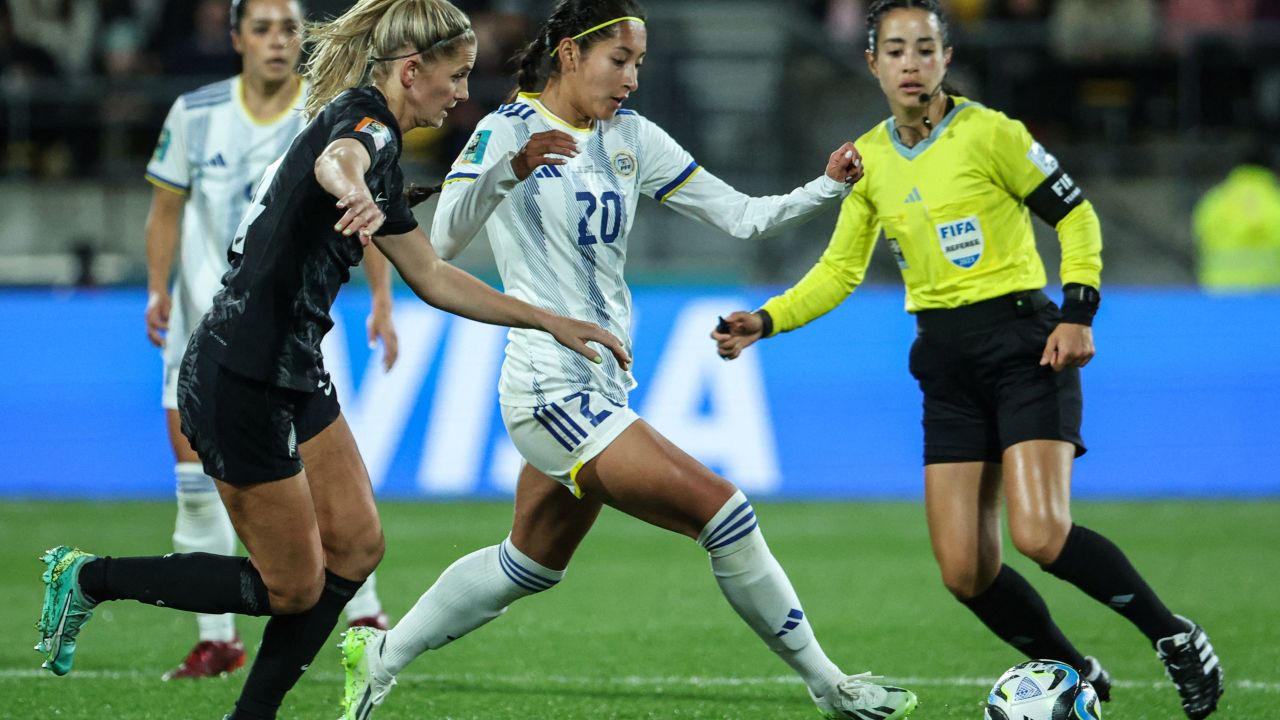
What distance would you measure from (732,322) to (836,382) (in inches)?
241

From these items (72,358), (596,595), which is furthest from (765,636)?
(72,358)

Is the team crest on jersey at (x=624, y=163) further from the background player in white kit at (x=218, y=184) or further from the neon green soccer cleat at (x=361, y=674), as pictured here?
the neon green soccer cleat at (x=361, y=674)

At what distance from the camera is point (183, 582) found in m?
4.66

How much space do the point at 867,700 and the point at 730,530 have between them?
2.24 ft

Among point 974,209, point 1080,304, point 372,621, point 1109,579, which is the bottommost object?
point 372,621

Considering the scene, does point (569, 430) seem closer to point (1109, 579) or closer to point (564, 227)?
point (564, 227)

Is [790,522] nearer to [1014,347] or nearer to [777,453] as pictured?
[777,453]

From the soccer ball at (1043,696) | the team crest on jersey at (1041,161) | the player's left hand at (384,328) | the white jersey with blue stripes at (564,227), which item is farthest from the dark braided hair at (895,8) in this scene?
the player's left hand at (384,328)

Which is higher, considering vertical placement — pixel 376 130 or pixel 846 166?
pixel 376 130

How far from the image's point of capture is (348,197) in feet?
12.8

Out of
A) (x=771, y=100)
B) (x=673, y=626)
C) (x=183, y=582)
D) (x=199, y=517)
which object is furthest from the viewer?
(x=771, y=100)

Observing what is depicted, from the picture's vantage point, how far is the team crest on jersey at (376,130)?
14.0ft

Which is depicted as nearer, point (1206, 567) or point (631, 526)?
point (1206, 567)

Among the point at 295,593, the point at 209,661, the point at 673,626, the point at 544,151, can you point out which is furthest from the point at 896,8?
the point at 209,661
